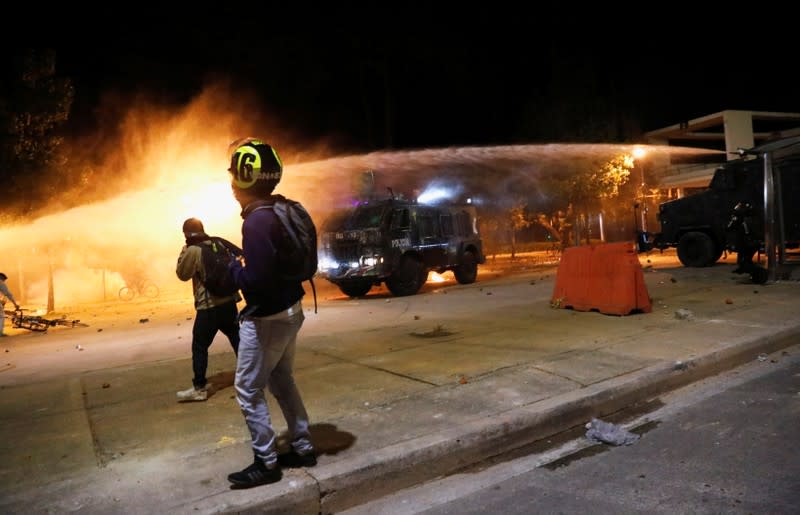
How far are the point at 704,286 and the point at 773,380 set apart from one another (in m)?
6.39

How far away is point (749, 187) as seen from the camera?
46.2 feet

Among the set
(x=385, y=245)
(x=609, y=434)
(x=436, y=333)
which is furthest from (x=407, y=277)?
(x=609, y=434)

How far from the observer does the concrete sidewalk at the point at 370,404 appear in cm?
332

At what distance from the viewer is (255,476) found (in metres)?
3.21

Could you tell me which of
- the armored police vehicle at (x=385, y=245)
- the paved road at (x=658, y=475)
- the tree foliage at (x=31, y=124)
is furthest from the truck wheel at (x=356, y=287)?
the paved road at (x=658, y=475)

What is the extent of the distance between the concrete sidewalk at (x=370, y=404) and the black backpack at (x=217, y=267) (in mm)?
1030

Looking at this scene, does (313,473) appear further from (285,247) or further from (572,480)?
(572,480)

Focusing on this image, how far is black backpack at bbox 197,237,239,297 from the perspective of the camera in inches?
189

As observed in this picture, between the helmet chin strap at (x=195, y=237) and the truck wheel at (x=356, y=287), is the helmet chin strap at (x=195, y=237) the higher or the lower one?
the higher one

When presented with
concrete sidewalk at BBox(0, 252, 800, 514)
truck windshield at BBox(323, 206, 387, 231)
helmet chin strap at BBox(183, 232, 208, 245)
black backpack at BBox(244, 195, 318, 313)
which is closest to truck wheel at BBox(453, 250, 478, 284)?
truck windshield at BBox(323, 206, 387, 231)

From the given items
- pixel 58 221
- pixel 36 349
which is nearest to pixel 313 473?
pixel 36 349

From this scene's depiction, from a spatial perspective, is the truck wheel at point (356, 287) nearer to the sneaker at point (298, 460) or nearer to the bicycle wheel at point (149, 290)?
the bicycle wheel at point (149, 290)

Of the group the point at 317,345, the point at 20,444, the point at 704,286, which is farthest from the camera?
the point at 704,286

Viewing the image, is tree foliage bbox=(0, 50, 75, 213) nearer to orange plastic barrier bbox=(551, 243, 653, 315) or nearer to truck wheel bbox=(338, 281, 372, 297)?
truck wheel bbox=(338, 281, 372, 297)
